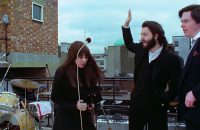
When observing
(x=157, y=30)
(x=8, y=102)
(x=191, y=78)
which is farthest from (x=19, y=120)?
(x=191, y=78)

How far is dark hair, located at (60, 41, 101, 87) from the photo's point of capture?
396 cm

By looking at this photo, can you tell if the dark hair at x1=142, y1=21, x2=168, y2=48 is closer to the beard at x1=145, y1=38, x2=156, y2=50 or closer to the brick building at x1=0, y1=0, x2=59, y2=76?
the beard at x1=145, y1=38, x2=156, y2=50

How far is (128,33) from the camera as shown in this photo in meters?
4.32

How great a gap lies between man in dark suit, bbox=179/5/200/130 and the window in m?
11.6

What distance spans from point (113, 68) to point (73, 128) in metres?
14.2

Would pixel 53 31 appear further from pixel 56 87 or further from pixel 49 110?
pixel 56 87

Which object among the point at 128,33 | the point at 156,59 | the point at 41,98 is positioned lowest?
the point at 41,98

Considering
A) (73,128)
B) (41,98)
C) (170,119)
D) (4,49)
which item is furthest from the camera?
(4,49)

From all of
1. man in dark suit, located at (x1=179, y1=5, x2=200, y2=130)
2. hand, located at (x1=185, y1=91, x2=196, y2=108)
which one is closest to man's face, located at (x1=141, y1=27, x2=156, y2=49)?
man in dark suit, located at (x1=179, y1=5, x2=200, y2=130)

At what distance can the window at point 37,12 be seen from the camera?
47.9 feet

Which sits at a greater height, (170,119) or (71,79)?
(71,79)

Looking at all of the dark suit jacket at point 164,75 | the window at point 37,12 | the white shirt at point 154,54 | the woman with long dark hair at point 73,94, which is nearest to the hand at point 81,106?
the woman with long dark hair at point 73,94

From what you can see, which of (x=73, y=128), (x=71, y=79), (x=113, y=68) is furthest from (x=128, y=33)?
(x=113, y=68)

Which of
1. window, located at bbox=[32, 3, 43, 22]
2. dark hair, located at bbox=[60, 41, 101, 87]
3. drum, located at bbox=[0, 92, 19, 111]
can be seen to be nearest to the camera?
dark hair, located at bbox=[60, 41, 101, 87]
